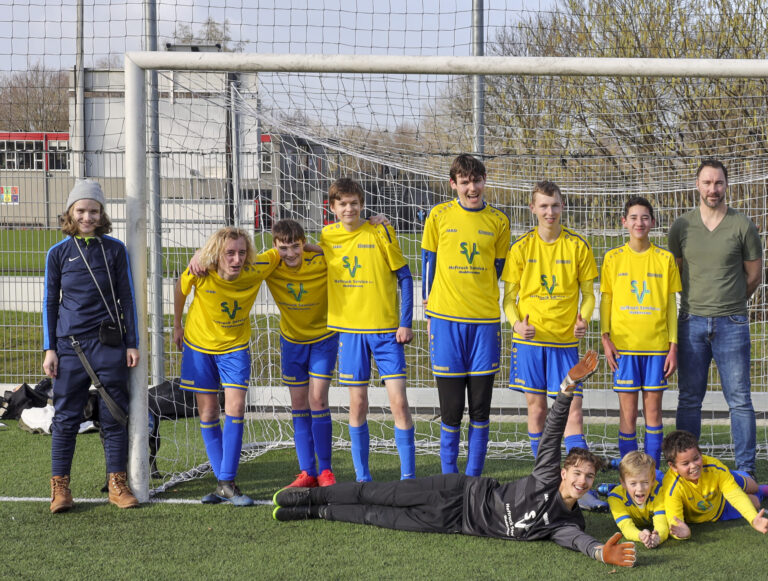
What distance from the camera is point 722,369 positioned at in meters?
4.73

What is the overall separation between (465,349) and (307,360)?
0.95m

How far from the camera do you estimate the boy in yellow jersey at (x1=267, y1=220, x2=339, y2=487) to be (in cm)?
474

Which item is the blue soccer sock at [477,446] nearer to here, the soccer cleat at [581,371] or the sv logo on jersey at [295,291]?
the soccer cleat at [581,371]

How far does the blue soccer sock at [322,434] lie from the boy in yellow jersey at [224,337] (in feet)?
1.48

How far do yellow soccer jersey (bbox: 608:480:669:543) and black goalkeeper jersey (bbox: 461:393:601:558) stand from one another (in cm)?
23

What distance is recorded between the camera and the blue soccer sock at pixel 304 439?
15.8ft

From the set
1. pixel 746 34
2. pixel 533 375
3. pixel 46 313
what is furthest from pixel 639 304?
pixel 746 34

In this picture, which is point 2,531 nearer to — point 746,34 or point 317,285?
point 317,285

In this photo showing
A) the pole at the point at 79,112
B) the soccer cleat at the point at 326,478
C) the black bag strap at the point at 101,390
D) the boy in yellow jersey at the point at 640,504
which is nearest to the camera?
the boy in yellow jersey at the point at 640,504

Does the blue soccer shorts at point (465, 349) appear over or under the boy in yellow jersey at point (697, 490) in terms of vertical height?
over

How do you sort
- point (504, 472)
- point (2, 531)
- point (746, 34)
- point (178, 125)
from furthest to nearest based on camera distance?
point (746, 34)
point (178, 125)
point (504, 472)
point (2, 531)

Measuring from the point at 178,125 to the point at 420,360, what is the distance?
3.07 metres

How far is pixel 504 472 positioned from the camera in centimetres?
526

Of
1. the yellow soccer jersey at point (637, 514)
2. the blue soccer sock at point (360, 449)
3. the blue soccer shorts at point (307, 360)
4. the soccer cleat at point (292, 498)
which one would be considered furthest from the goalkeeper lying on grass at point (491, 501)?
the blue soccer shorts at point (307, 360)
